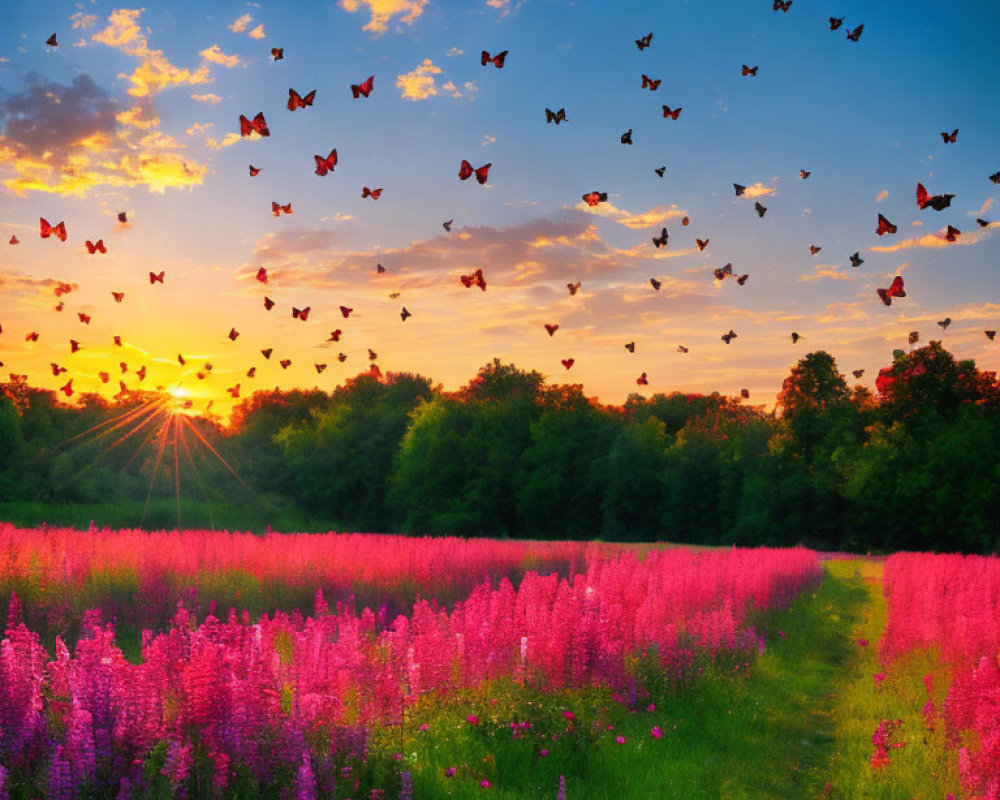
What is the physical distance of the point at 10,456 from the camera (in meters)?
44.0

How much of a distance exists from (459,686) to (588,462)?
52.1 metres

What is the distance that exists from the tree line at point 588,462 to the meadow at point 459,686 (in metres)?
33.1

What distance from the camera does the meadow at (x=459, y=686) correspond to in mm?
4605

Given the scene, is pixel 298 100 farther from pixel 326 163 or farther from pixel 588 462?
pixel 588 462

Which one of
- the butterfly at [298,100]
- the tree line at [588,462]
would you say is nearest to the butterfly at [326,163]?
the butterfly at [298,100]

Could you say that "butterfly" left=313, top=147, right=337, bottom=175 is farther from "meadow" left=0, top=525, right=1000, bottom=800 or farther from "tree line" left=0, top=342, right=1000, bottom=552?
"tree line" left=0, top=342, right=1000, bottom=552

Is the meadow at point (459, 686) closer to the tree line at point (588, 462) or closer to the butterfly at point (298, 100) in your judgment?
the butterfly at point (298, 100)

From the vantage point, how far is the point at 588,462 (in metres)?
58.9

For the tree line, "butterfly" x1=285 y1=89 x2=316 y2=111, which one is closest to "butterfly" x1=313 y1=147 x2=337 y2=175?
"butterfly" x1=285 y1=89 x2=316 y2=111

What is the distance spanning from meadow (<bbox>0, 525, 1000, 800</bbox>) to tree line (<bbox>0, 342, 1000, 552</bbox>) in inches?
1303

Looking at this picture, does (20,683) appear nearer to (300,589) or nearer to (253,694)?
(253,694)

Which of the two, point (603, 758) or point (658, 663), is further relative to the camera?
point (658, 663)

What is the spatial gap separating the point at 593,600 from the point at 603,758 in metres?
1.89

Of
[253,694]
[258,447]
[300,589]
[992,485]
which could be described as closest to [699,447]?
[992,485]
